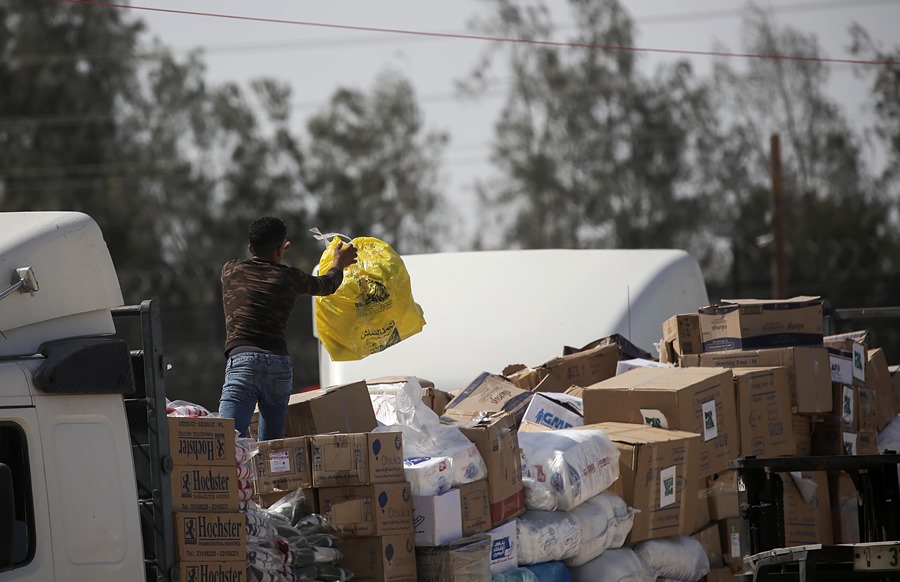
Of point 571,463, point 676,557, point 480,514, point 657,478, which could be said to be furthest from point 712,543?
point 480,514

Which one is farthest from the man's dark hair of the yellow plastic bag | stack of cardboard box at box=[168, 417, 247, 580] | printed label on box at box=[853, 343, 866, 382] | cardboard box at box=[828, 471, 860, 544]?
printed label on box at box=[853, 343, 866, 382]

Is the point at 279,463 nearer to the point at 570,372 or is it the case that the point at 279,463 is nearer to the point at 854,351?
the point at 570,372

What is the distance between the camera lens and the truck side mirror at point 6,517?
3.54 metres

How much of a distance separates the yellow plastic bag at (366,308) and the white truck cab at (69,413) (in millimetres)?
2392

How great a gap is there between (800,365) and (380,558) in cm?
319

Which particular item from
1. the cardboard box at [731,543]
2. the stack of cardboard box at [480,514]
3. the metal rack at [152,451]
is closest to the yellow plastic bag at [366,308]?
the stack of cardboard box at [480,514]

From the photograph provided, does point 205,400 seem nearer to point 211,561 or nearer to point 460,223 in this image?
point 460,223

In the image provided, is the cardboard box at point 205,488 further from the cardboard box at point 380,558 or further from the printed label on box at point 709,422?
the printed label on box at point 709,422

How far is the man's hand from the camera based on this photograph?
6.26 meters

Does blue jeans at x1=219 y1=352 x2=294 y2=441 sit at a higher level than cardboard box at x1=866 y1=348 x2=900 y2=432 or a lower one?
higher

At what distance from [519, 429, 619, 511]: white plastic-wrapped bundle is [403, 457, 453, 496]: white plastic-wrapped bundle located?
0.59m

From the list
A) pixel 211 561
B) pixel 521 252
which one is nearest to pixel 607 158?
pixel 521 252

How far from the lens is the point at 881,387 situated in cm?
823

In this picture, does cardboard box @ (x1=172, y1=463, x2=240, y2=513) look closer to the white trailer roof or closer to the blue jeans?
the white trailer roof
